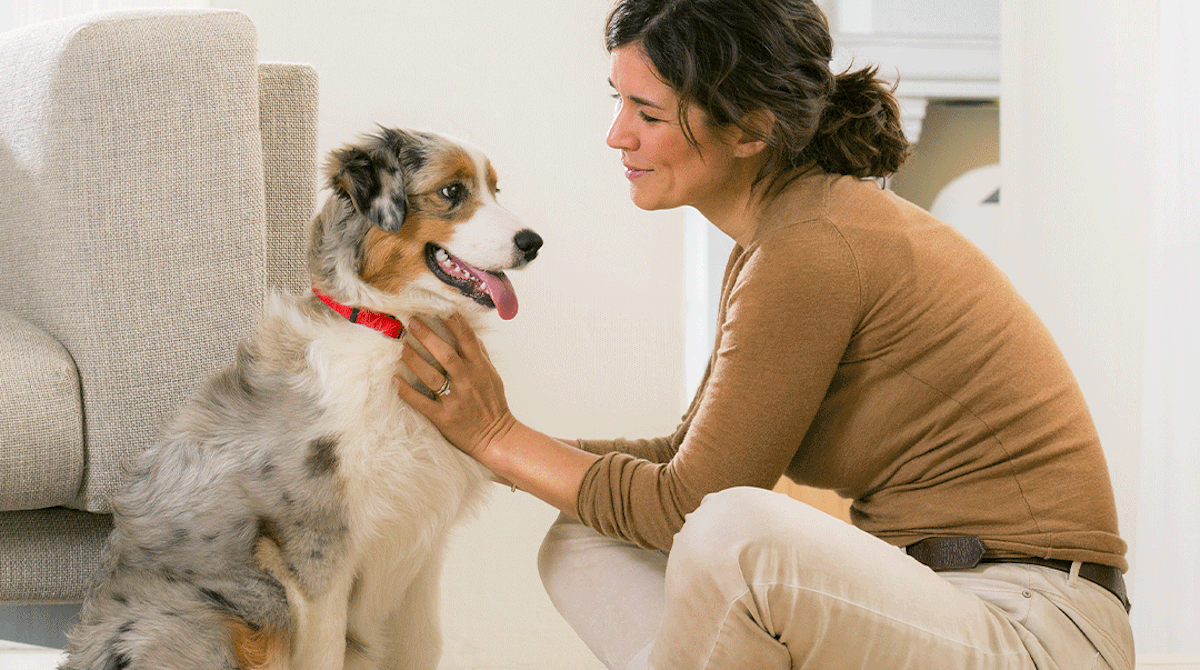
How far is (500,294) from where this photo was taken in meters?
1.61

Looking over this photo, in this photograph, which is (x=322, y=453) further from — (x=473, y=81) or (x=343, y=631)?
(x=473, y=81)

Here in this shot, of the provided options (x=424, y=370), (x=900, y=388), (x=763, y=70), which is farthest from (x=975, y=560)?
(x=424, y=370)

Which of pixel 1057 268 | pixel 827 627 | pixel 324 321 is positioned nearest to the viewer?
pixel 827 627

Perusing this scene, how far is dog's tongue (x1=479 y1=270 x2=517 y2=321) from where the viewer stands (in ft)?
5.26

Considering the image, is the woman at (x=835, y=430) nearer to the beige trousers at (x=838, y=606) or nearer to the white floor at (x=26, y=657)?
the beige trousers at (x=838, y=606)

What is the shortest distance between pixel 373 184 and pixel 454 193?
0.45ft

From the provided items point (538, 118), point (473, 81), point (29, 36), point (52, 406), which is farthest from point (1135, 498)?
point (29, 36)

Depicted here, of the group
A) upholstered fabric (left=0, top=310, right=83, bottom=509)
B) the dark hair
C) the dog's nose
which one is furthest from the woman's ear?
upholstered fabric (left=0, top=310, right=83, bottom=509)

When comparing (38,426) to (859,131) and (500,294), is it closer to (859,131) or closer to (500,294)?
(500,294)

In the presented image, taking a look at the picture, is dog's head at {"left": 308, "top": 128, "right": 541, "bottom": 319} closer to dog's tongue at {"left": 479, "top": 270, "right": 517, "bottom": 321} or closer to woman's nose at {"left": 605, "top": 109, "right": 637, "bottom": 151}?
dog's tongue at {"left": 479, "top": 270, "right": 517, "bottom": 321}

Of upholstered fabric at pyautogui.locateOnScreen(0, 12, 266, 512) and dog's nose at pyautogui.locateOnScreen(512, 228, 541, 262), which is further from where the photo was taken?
upholstered fabric at pyautogui.locateOnScreen(0, 12, 266, 512)

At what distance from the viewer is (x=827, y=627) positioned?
114 cm

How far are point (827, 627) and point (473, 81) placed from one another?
1.94 metres

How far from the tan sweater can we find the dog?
423 mm
